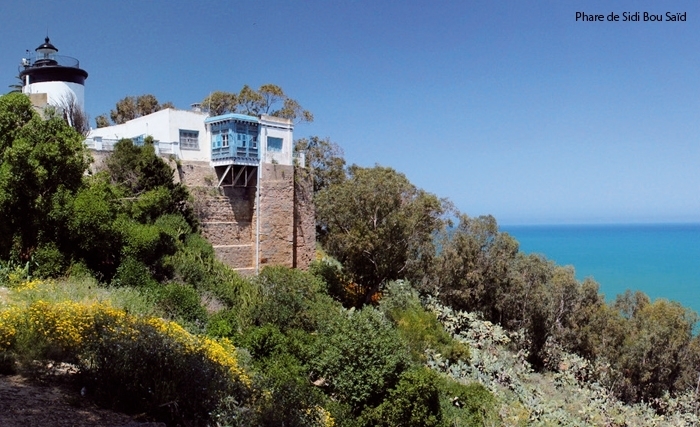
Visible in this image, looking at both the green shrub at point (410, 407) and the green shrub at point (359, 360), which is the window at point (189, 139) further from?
the green shrub at point (410, 407)

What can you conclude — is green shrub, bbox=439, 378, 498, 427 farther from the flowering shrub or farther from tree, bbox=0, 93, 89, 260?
tree, bbox=0, 93, 89, 260

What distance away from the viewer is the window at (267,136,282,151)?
809 inches

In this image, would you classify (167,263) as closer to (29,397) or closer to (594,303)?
(29,397)

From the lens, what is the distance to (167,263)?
15117mm

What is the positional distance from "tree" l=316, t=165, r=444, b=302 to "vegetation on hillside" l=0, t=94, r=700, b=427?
2.8 inches

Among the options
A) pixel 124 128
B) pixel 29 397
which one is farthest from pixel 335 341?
pixel 124 128

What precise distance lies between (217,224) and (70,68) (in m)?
9.30

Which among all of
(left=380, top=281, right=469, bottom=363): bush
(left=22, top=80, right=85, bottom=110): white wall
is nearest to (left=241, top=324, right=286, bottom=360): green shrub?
(left=380, top=281, right=469, bottom=363): bush

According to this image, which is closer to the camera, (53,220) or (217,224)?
(53,220)

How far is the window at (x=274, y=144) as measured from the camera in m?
20.5

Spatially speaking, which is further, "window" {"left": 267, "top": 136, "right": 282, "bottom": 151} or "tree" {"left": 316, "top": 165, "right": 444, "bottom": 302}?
"window" {"left": 267, "top": 136, "right": 282, "bottom": 151}

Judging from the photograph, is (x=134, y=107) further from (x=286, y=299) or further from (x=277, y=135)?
(x=286, y=299)

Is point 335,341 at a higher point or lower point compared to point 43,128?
lower

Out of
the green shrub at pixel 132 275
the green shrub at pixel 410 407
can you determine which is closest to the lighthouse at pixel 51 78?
the green shrub at pixel 132 275
